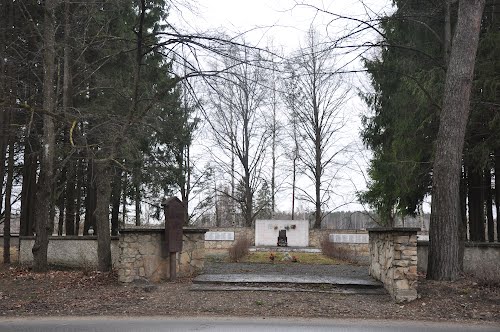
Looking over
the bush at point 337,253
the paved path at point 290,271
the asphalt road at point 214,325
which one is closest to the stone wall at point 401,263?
the asphalt road at point 214,325

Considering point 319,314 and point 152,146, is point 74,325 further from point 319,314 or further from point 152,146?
point 152,146

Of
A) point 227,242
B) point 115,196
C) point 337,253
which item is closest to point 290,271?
point 337,253

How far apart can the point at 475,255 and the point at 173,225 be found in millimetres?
8974

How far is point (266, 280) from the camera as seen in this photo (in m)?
11.6

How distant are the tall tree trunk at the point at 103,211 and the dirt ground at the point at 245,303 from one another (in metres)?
2.71

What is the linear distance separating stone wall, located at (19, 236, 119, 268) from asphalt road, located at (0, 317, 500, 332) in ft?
31.5

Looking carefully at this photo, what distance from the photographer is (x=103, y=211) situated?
14.2 m

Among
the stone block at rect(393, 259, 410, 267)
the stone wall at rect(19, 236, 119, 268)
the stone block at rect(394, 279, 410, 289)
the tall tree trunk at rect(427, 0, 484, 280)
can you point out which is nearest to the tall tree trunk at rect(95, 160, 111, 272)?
the stone wall at rect(19, 236, 119, 268)

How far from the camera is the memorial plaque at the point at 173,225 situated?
1239cm

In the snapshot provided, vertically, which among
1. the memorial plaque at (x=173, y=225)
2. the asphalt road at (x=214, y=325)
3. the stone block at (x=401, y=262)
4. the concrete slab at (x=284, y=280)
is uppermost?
the memorial plaque at (x=173, y=225)

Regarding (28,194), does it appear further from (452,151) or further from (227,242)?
(452,151)

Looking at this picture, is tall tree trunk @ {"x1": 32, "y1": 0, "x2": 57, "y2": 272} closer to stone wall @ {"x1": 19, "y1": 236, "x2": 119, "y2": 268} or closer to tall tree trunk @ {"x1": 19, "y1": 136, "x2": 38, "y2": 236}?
stone wall @ {"x1": 19, "y1": 236, "x2": 119, "y2": 268}

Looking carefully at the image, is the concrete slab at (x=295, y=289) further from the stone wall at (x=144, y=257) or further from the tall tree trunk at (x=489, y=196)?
the tall tree trunk at (x=489, y=196)

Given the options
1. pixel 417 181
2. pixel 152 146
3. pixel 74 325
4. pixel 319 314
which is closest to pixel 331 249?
pixel 417 181
